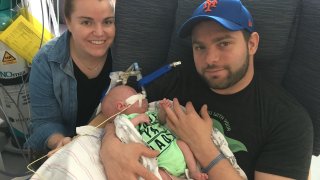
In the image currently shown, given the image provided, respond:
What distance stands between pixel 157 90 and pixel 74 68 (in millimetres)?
470

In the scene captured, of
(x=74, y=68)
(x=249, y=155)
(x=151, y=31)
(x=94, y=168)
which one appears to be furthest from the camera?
(x=74, y=68)

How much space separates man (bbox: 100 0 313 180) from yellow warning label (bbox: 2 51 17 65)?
1.03m

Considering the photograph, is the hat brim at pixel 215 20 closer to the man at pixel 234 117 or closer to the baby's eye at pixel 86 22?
the man at pixel 234 117

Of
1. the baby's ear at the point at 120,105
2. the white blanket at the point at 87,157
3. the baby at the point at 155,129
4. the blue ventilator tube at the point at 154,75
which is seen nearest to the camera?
the white blanket at the point at 87,157

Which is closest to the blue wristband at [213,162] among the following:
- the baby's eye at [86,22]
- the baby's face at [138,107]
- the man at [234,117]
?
the man at [234,117]

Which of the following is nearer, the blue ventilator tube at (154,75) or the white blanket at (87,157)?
the white blanket at (87,157)

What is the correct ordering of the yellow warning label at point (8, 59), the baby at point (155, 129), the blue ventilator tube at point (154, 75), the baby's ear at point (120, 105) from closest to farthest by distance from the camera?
the baby at point (155, 129) < the baby's ear at point (120, 105) < the blue ventilator tube at point (154, 75) < the yellow warning label at point (8, 59)

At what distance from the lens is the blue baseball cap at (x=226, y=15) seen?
3.69 feet

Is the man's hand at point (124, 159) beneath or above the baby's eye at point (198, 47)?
beneath

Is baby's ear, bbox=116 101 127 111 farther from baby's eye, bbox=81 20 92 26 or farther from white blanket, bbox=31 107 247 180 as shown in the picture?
baby's eye, bbox=81 20 92 26

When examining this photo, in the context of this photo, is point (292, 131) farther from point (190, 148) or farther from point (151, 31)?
point (151, 31)

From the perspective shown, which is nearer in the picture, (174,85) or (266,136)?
(266,136)

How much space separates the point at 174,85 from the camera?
4.65 feet

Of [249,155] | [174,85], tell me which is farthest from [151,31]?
[249,155]
